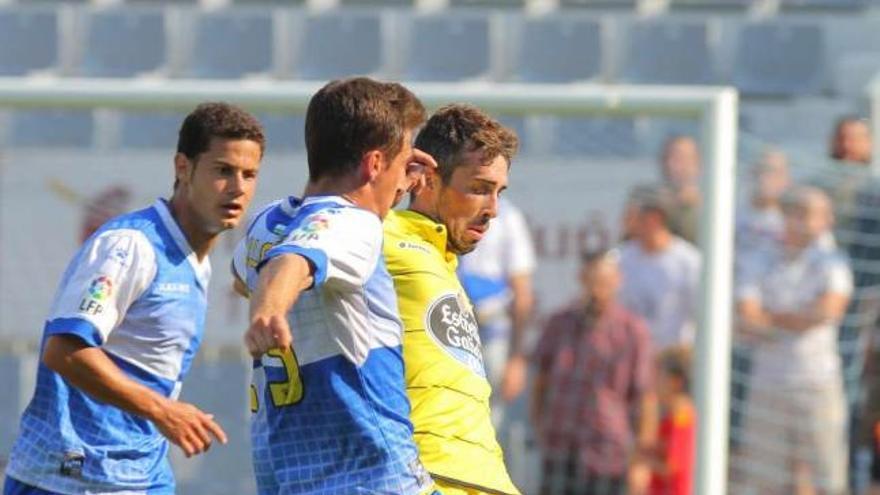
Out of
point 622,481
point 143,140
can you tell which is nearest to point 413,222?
point 622,481

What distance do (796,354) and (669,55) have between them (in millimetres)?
4711

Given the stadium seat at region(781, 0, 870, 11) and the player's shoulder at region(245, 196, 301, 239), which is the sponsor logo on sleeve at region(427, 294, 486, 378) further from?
the stadium seat at region(781, 0, 870, 11)

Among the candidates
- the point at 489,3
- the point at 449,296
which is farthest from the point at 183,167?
the point at 489,3

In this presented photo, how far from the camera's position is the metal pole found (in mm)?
6969

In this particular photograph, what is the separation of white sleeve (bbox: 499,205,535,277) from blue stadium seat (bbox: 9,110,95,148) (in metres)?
2.19

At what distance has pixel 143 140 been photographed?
9672 mm

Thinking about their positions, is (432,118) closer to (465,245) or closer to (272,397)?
(465,245)

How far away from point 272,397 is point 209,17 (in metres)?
9.22

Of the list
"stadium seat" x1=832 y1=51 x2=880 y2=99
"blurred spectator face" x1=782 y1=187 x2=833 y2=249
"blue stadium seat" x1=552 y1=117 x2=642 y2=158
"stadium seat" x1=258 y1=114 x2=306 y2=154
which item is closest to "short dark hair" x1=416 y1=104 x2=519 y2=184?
"blurred spectator face" x1=782 y1=187 x2=833 y2=249

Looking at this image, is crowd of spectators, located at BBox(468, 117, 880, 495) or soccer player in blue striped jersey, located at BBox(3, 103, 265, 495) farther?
crowd of spectators, located at BBox(468, 117, 880, 495)

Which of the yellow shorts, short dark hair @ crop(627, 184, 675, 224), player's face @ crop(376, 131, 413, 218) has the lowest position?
the yellow shorts

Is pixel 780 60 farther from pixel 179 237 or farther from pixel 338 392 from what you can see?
pixel 338 392

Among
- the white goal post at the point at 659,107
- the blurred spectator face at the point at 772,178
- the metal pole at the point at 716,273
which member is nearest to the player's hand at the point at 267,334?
the white goal post at the point at 659,107

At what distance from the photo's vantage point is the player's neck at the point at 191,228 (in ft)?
15.6
